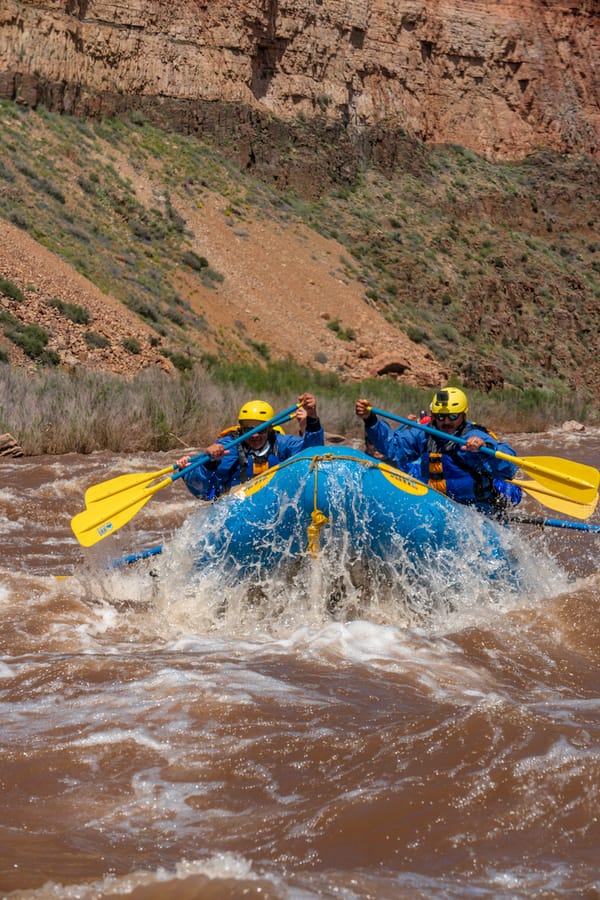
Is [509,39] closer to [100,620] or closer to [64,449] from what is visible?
[64,449]

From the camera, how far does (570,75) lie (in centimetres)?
4216

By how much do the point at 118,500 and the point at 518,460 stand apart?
252 cm

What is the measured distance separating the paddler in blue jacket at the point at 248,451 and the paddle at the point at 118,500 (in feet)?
0.27

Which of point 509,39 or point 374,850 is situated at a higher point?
point 509,39

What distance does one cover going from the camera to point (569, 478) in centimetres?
727

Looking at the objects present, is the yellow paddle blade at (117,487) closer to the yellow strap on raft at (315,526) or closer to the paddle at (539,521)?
the yellow strap on raft at (315,526)

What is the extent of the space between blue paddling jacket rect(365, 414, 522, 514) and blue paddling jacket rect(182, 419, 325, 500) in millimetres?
478

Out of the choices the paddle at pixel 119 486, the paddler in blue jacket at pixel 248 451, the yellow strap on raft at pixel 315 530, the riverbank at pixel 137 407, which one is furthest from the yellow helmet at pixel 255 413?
the riverbank at pixel 137 407

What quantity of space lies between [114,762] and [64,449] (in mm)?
9149

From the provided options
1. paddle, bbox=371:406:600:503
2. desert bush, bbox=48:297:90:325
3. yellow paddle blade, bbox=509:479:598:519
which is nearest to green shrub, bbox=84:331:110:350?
desert bush, bbox=48:297:90:325

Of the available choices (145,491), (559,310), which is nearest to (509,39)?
(559,310)

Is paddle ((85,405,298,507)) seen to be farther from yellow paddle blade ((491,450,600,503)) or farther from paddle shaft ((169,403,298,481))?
yellow paddle blade ((491,450,600,503))

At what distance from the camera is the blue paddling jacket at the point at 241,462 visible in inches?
268

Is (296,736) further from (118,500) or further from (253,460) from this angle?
(118,500)
